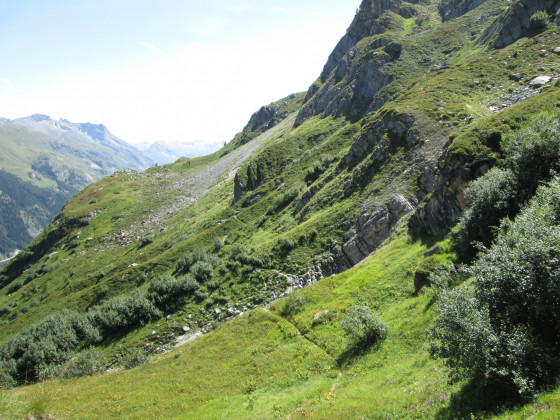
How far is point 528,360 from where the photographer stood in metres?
10.8

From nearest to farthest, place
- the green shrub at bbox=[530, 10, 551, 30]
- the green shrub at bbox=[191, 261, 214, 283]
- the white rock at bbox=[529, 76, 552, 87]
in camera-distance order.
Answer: the white rock at bbox=[529, 76, 552, 87] < the green shrub at bbox=[191, 261, 214, 283] < the green shrub at bbox=[530, 10, 551, 30]

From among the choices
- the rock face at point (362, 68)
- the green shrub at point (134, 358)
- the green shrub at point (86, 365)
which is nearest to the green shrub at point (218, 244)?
the green shrub at point (134, 358)

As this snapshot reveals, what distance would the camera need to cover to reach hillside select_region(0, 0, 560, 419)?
40.8 feet

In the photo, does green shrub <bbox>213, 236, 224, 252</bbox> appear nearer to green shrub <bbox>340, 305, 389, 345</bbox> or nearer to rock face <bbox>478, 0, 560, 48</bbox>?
green shrub <bbox>340, 305, 389, 345</bbox>

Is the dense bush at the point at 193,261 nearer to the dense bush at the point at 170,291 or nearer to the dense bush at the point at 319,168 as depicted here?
the dense bush at the point at 170,291

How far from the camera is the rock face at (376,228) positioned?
146 feet

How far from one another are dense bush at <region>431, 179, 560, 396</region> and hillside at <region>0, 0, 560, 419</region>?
0.24 feet

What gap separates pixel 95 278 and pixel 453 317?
9426 cm

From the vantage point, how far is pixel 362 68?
121688 mm

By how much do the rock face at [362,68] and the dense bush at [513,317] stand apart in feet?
326

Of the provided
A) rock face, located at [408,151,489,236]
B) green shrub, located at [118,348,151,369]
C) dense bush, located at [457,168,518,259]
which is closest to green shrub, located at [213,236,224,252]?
green shrub, located at [118,348,151,369]

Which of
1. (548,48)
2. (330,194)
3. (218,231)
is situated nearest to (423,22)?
(548,48)

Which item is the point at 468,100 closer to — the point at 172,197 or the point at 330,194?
the point at 330,194

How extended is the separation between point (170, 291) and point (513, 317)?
48.5 m
